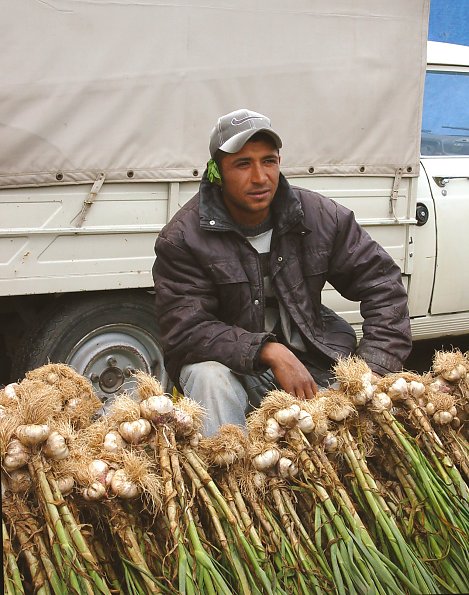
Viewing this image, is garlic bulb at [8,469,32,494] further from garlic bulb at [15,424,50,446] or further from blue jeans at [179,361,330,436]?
blue jeans at [179,361,330,436]

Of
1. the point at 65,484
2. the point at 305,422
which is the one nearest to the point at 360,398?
the point at 305,422

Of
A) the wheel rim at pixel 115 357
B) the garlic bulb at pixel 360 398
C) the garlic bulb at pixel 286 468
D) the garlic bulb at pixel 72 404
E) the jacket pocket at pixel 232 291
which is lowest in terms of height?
the wheel rim at pixel 115 357

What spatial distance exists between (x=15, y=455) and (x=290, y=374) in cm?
107

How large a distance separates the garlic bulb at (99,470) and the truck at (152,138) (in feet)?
7.22

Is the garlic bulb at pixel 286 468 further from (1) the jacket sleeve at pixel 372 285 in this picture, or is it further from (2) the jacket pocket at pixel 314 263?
(2) the jacket pocket at pixel 314 263

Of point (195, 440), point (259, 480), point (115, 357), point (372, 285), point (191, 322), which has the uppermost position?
point (372, 285)

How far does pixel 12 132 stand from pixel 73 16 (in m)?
0.64

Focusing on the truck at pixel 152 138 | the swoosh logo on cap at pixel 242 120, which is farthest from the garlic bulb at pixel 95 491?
the truck at pixel 152 138

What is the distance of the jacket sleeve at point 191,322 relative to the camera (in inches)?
110

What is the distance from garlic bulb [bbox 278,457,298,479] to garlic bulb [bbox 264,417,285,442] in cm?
6

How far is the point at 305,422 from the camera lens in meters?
2.26

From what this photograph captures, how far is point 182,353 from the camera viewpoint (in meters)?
2.92

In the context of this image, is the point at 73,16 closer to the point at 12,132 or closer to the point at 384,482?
the point at 12,132

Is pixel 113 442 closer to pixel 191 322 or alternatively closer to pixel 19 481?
pixel 19 481
